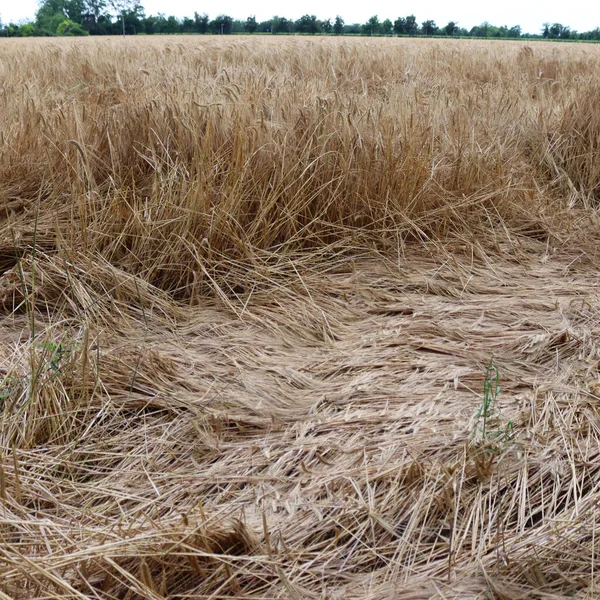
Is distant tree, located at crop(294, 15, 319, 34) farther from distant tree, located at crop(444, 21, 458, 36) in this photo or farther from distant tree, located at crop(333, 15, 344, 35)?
distant tree, located at crop(444, 21, 458, 36)

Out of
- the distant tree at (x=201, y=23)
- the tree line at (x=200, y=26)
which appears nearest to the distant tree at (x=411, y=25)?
the tree line at (x=200, y=26)

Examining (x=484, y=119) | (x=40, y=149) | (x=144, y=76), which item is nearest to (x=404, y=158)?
(x=484, y=119)

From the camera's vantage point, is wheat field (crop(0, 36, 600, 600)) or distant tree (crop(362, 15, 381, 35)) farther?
distant tree (crop(362, 15, 381, 35))

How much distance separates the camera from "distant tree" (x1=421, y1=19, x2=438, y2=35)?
1677 inches

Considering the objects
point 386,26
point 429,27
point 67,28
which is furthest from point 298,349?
point 386,26

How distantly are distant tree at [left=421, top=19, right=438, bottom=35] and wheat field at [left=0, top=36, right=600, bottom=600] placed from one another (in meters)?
44.6

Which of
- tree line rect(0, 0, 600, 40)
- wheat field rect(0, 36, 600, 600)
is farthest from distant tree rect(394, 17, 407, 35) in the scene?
wheat field rect(0, 36, 600, 600)

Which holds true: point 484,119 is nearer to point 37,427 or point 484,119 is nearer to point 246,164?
point 246,164

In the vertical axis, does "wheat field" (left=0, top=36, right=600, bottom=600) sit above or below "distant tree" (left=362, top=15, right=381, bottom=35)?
below

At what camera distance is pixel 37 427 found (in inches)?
45.0

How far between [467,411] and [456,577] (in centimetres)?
44

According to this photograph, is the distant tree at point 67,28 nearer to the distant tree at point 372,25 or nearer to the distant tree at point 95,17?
the distant tree at point 95,17

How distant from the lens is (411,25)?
4378 cm

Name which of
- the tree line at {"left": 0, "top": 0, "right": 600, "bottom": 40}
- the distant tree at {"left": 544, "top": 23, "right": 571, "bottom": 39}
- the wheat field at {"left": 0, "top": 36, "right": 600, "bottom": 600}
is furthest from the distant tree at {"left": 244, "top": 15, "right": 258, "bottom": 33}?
the wheat field at {"left": 0, "top": 36, "right": 600, "bottom": 600}
